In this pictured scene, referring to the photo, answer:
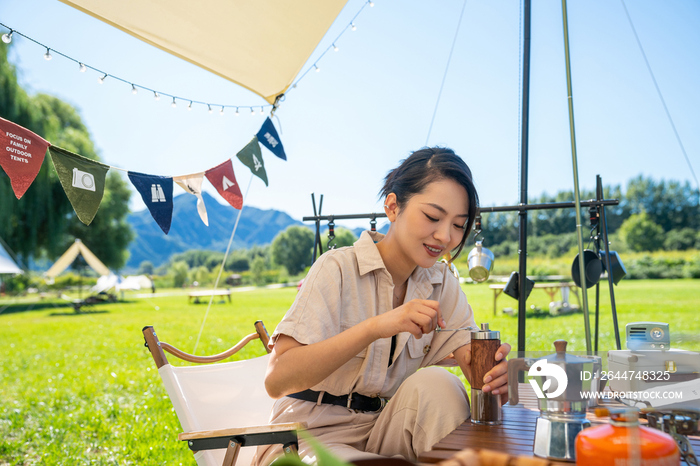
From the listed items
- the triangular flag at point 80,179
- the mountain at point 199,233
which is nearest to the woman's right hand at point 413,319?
the triangular flag at point 80,179

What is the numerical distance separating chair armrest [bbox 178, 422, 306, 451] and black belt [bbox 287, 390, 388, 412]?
0.20 metres

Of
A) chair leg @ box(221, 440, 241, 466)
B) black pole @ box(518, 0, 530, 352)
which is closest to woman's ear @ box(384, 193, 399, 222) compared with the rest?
chair leg @ box(221, 440, 241, 466)

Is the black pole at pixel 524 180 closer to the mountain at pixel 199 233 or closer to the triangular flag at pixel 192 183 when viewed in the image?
the triangular flag at pixel 192 183

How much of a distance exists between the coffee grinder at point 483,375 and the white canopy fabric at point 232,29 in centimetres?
169

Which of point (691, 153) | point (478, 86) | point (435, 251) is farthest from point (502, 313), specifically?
point (478, 86)

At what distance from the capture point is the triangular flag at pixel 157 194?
2.15 metres

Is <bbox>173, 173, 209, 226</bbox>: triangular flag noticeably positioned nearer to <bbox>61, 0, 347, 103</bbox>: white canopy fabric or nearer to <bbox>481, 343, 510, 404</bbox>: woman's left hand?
<bbox>61, 0, 347, 103</bbox>: white canopy fabric

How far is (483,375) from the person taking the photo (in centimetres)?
95

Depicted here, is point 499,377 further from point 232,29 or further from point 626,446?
point 232,29

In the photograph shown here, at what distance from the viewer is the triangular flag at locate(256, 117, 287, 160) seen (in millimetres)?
2879

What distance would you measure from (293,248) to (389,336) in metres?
21.2

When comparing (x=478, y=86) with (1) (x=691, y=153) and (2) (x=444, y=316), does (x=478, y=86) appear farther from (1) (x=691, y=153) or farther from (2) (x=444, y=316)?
(2) (x=444, y=316)

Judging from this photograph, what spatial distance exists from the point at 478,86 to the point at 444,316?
3063 cm

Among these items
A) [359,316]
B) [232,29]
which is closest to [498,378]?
[359,316]
